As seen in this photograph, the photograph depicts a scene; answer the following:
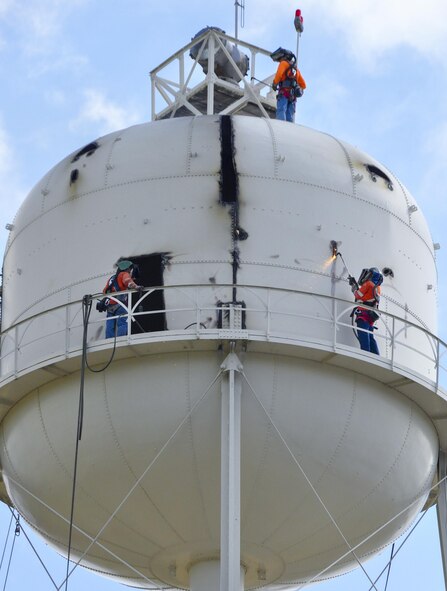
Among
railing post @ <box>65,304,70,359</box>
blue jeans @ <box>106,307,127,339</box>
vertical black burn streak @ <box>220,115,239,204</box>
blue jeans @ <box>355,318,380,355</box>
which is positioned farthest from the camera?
vertical black burn streak @ <box>220,115,239,204</box>

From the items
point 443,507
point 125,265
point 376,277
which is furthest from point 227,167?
point 443,507

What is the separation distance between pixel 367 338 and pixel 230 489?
10.6 ft

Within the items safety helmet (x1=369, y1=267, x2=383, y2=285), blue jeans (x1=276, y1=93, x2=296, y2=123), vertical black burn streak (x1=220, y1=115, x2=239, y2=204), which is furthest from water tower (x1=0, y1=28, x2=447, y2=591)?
blue jeans (x1=276, y1=93, x2=296, y2=123)

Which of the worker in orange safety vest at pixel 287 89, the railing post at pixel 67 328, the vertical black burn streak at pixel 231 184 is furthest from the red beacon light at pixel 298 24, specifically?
the railing post at pixel 67 328

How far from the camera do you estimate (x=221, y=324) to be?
22453 millimetres

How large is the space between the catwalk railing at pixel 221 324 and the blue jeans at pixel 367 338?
0.37 ft

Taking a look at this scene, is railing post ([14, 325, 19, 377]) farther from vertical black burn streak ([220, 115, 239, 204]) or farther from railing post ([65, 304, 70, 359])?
vertical black burn streak ([220, 115, 239, 204])

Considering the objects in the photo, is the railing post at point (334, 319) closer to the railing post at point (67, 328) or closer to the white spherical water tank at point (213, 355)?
the white spherical water tank at point (213, 355)

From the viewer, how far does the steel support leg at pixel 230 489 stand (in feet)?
69.6

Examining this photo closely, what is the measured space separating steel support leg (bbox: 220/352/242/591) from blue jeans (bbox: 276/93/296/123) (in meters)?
7.15

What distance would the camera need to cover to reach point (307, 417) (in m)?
22.1

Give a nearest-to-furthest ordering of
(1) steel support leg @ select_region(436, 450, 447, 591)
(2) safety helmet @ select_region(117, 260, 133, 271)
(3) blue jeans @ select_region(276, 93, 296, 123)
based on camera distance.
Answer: (2) safety helmet @ select_region(117, 260, 133, 271) < (1) steel support leg @ select_region(436, 450, 447, 591) < (3) blue jeans @ select_region(276, 93, 296, 123)

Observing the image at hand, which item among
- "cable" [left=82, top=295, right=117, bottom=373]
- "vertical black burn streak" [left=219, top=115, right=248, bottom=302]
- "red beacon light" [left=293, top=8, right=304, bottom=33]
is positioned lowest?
"cable" [left=82, top=295, right=117, bottom=373]

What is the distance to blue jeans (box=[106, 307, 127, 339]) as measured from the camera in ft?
73.9
